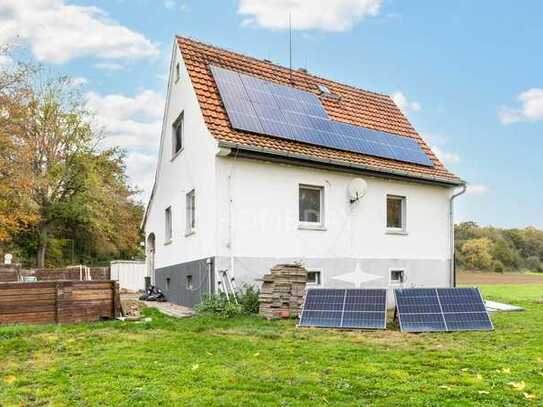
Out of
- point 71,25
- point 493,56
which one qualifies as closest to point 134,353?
point 71,25

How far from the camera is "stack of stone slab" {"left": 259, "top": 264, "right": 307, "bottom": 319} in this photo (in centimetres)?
1030

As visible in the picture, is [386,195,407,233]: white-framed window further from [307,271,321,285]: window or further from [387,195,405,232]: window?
[307,271,321,285]: window

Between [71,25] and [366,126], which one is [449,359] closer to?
[366,126]

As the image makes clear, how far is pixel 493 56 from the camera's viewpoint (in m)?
19.6

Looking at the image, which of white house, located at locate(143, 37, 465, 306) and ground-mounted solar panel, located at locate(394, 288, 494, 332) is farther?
white house, located at locate(143, 37, 465, 306)

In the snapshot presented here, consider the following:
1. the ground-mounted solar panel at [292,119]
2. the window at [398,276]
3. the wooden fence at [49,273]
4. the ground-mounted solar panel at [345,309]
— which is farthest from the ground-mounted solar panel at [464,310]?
the wooden fence at [49,273]

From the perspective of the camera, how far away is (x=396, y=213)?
1479 cm

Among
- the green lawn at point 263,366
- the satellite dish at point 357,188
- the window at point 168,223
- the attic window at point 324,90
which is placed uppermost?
the attic window at point 324,90

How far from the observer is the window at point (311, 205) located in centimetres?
1293

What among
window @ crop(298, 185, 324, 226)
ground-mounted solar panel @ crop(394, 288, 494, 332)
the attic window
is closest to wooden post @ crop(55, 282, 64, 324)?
window @ crop(298, 185, 324, 226)

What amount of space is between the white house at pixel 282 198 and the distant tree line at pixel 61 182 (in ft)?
39.2

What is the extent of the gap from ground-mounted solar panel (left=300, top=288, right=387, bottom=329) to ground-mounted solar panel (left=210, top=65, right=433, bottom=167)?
4.61 m

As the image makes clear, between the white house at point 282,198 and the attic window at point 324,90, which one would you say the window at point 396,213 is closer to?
the white house at point 282,198

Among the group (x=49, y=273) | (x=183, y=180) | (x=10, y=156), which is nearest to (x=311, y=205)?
(x=183, y=180)
